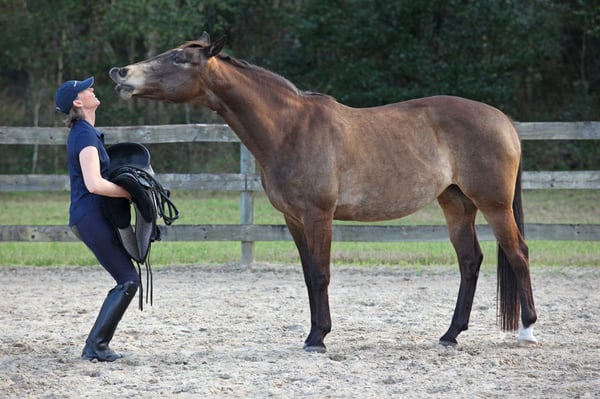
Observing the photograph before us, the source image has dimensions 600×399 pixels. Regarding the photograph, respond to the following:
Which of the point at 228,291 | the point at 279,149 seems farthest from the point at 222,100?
the point at 228,291

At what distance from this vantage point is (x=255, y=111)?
18.3 feet

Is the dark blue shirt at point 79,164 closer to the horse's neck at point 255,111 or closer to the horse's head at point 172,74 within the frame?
the horse's head at point 172,74

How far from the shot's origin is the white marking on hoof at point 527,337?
5.59 m

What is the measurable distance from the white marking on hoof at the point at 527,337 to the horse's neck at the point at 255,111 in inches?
75.6

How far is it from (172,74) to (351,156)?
1.20 meters

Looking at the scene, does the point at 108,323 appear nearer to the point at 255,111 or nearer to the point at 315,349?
the point at 315,349

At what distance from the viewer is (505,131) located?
5785 millimetres

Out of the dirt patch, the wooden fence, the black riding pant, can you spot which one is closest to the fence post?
the wooden fence

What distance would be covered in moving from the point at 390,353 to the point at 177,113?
46.1 feet

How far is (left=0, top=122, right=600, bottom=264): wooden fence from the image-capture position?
864 cm

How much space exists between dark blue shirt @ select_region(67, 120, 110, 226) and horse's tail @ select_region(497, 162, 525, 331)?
2587mm

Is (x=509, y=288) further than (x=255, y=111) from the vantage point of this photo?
Yes

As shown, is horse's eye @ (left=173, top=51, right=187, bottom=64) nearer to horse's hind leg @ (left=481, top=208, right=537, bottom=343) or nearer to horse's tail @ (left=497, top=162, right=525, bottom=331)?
horse's hind leg @ (left=481, top=208, right=537, bottom=343)

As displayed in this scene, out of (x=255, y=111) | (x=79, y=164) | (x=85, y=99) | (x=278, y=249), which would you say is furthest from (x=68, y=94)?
(x=278, y=249)
